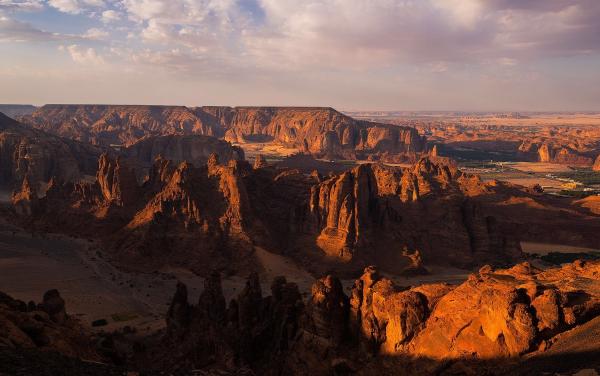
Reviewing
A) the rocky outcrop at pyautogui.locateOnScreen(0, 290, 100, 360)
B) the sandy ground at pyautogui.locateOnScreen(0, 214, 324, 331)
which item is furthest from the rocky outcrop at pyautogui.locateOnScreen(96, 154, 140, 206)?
the rocky outcrop at pyautogui.locateOnScreen(0, 290, 100, 360)

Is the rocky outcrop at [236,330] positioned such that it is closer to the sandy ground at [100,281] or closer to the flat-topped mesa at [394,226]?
the sandy ground at [100,281]

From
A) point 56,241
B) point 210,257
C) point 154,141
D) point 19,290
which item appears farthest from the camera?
point 154,141

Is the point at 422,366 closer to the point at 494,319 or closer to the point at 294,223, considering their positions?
the point at 494,319

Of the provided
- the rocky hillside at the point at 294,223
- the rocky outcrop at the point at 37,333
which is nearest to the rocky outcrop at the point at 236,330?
the rocky outcrop at the point at 37,333

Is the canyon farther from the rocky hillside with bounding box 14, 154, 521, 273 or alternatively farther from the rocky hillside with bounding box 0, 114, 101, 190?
the rocky hillside with bounding box 0, 114, 101, 190

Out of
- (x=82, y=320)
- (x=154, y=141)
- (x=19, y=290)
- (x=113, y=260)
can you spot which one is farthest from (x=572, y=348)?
(x=154, y=141)

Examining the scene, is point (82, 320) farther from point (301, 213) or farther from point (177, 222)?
point (301, 213)

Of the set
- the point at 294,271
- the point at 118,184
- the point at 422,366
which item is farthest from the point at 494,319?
the point at 118,184
